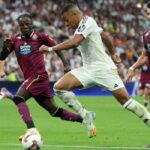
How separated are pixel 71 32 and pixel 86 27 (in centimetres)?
2165

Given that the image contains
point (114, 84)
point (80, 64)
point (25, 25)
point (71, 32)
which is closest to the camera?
point (114, 84)

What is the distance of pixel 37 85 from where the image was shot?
1263 cm

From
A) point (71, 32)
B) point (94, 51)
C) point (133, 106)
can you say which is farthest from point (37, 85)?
point (71, 32)

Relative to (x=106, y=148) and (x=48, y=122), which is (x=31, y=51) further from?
(x=48, y=122)

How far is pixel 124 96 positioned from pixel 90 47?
0.98 metres

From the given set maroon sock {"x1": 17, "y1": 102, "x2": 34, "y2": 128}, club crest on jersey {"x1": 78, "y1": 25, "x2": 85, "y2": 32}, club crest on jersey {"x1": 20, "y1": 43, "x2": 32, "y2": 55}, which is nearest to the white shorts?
club crest on jersey {"x1": 78, "y1": 25, "x2": 85, "y2": 32}

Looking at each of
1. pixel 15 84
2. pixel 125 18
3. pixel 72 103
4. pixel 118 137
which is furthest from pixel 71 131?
pixel 125 18

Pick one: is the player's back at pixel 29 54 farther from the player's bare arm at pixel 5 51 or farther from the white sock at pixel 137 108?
the white sock at pixel 137 108

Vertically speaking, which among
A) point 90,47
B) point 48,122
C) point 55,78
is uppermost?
point 90,47

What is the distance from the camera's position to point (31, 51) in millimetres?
12703

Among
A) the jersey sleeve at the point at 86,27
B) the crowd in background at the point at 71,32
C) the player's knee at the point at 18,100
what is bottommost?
the crowd in background at the point at 71,32

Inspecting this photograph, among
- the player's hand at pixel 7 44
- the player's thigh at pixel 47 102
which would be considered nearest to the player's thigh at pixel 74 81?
the player's thigh at pixel 47 102

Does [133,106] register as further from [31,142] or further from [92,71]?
[31,142]

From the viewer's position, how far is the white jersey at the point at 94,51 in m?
11.7
